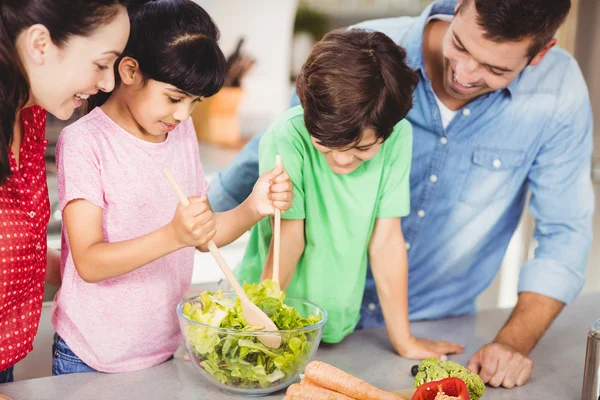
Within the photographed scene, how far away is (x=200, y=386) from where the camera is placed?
1.23 metres

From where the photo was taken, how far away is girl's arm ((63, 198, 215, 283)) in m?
1.11

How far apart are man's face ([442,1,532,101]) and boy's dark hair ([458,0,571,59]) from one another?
0.02m

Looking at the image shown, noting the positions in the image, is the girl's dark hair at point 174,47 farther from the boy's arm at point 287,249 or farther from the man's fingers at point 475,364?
the man's fingers at point 475,364

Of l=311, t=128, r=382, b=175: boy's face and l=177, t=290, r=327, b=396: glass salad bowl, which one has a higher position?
l=311, t=128, r=382, b=175: boy's face

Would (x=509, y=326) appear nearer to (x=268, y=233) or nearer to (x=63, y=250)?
(x=268, y=233)

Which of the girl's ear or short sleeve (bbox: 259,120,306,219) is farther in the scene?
short sleeve (bbox: 259,120,306,219)

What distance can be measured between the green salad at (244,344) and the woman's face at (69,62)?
0.42 meters

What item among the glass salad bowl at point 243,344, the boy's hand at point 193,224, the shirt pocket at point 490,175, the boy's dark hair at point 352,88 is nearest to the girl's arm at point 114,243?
the boy's hand at point 193,224

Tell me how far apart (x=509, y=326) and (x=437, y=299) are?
1.16 ft

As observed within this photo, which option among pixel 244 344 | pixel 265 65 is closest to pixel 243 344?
pixel 244 344

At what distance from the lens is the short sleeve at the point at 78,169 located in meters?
1.15

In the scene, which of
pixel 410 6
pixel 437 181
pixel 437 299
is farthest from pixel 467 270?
pixel 410 6

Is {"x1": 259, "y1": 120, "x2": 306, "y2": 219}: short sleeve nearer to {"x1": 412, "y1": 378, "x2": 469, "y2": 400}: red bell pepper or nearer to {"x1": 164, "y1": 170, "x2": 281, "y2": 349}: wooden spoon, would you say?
{"x1": 164, "y1": 170, "x2": 281, "y2": 349}: wooden spoon

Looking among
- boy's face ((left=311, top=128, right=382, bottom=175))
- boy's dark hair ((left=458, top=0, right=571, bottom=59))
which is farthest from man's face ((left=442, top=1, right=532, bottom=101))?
boy's face ((left=311, top=128, right=382, bottom=175))
